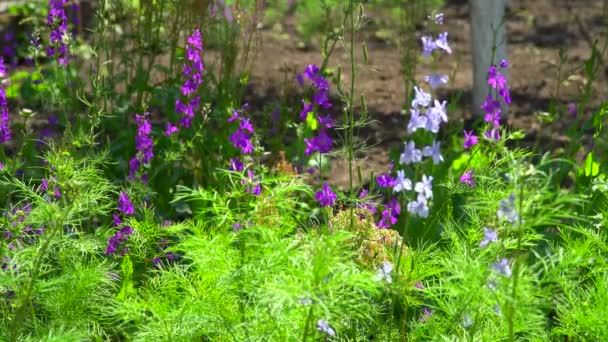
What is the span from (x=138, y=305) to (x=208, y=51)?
4.16m

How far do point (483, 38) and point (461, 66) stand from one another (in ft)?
4.28

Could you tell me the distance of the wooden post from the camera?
4.83 metres

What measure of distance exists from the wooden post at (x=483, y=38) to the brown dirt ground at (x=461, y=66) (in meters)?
0.14

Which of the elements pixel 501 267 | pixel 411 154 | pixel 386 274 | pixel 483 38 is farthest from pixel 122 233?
pixel 483 38

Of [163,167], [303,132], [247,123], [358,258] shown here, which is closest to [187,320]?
[358,258]

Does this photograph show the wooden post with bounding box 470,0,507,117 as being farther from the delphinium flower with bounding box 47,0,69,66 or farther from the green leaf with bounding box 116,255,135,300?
the green leaf with bounding box 116,255,135,300

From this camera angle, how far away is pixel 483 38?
491 cm

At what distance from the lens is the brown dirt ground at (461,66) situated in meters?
5.07

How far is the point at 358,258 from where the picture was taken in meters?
2.89

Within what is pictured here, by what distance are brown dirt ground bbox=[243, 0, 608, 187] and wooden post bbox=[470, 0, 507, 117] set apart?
14 cm

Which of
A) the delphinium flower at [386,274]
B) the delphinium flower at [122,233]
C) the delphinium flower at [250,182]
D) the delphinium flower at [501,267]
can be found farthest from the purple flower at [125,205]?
the delphinium flower at [501,267]

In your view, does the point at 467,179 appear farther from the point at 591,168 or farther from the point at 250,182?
the point at 250,182

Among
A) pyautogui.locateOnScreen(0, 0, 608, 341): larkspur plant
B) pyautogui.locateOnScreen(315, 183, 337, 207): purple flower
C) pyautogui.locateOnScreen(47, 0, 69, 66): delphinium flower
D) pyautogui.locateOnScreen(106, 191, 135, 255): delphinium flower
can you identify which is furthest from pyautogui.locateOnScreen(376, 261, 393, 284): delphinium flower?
pyautogui.locateOnScreen(47, 0, 69, 66): delphinium flower

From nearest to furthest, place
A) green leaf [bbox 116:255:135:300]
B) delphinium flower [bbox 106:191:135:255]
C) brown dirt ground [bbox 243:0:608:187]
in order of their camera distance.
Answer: green leaf [bbox 116:255:135:300] → delphinium flower [bbox 106:191:135:255] → brown dirt ground [bbox 243:0:608:187]
